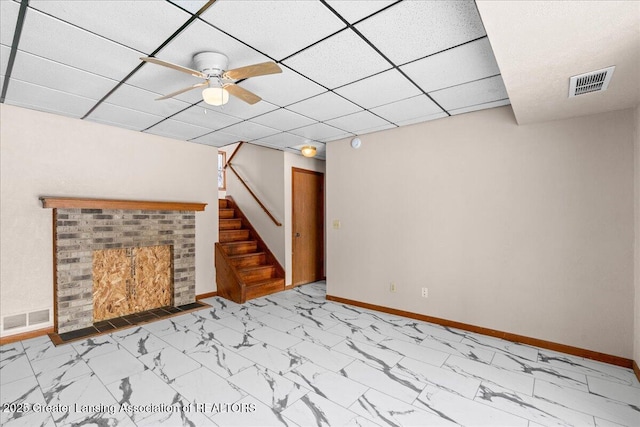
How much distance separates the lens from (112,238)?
4.11 metres

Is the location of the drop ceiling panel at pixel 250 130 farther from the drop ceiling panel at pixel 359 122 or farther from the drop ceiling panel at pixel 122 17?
the drop ceiling panel at pixel 122 17

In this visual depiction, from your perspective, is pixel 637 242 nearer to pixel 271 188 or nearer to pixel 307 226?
pixel 307 226

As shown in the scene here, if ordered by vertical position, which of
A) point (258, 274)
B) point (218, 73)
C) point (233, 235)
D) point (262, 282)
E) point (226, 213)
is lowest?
point (262, 282)

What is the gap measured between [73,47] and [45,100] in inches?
60.4

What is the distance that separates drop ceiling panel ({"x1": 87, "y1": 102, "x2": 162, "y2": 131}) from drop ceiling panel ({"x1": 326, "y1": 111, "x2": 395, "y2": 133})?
228cm

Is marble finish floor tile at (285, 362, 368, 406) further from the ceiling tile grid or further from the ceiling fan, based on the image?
the ceiling tile grid

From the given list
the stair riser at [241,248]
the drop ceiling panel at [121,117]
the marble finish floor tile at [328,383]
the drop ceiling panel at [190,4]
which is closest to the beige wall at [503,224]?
the marble finish floor tile at [328,383]

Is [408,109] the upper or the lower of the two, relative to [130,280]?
upper

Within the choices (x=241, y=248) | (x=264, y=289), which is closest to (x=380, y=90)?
(x=264, y=289)

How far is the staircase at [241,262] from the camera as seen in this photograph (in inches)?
200

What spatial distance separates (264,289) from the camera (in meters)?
5.36

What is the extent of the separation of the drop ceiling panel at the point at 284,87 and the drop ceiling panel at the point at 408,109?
0.91 meters

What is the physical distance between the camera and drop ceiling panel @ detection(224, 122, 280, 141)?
13.4ft

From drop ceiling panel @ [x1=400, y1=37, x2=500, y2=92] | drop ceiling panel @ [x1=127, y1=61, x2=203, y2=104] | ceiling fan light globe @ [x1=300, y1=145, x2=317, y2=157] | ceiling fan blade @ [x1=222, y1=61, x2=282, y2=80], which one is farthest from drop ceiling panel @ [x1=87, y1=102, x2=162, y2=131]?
drop ceiling panel @ [x1=400, y1=37, x2=500, y2=92]
